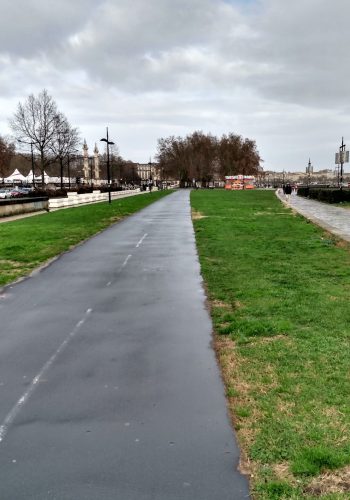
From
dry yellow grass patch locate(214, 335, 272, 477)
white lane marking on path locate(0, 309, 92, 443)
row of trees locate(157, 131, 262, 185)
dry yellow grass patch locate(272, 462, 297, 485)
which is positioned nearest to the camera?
dry yellow grass patch locate(272, 462, 297, 485)

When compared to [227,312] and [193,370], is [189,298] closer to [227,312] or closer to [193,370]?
[227,312]

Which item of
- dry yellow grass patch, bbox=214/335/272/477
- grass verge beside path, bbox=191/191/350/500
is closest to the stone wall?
grass verge beside path, bbox=191/191/350/500

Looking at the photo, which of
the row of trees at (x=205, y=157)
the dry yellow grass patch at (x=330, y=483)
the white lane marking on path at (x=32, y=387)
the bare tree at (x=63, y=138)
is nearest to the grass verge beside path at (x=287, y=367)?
the dry yellow grass patch at (x=330, y=483)

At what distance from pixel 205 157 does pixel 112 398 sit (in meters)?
127

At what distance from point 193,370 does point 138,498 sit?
227 cm

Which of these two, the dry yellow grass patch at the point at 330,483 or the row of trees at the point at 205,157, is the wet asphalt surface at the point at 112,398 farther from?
the row of trees at the point at 205,157

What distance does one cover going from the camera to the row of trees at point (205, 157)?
124875 millimetres

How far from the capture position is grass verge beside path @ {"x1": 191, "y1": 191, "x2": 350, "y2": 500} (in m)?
3.43

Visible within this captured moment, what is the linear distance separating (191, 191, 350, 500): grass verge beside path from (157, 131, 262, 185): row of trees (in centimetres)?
11473

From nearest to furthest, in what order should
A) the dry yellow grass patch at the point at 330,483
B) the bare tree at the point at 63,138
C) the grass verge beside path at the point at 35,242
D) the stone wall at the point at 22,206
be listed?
the dry yellow grass patch at the point at 330,483, the grass verge beside path at the point at 35,242, the stone wall at the point at 22,206, the bare tree at the point at 63,138

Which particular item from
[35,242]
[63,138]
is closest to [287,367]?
[35,242]

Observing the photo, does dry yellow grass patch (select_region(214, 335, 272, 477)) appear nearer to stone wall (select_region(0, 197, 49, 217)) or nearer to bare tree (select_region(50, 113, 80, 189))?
stone wall (select_region(0, 197, 49, 217))

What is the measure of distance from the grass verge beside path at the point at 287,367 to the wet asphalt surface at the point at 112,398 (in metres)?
0.24

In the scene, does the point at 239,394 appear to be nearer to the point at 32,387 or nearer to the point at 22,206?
the point at 32,387
